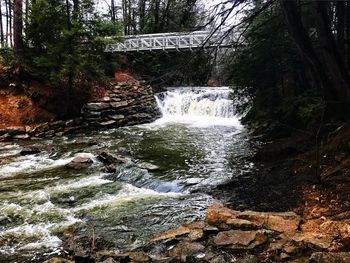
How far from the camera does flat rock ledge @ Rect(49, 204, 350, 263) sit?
4.02 meters

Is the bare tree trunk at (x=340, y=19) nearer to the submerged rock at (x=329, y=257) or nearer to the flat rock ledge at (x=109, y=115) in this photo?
the submerged rock at (x=329, y=257)

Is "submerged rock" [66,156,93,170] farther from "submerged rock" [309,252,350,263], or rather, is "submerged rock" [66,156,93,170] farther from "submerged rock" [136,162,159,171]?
"submerged rock" [309,252,350,263]

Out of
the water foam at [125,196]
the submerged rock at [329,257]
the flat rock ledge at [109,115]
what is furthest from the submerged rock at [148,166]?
the submerged rock at [329,257]

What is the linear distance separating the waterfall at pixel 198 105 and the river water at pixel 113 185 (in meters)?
3.50

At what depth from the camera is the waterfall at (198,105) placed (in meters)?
→ 18.3

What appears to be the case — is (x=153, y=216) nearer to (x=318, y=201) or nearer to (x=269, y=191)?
(x=269, y=191)

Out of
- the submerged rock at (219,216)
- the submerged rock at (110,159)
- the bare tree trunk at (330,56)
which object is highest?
the bare tree trunk at (330,56)

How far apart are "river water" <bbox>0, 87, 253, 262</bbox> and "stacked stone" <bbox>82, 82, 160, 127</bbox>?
5.03 feet

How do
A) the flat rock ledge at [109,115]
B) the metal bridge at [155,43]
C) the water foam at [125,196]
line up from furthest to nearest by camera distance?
the metal bridge at [155,43], the flat rock ledge at [109,115], the water foam at [125,196]

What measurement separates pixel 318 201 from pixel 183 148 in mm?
6373

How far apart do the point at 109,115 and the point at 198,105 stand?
4866mm

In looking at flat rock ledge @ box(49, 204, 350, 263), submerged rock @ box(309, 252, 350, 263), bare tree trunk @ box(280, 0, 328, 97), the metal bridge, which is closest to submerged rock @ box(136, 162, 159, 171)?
flat rock ledge @ box(49, 204, 350, 263)

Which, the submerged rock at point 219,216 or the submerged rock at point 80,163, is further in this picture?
the submerged rock at point 80,163

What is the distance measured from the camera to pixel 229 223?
509cm
